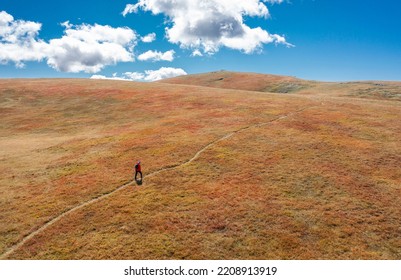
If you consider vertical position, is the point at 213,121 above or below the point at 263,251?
above

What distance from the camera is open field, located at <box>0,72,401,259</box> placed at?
71.1 feet

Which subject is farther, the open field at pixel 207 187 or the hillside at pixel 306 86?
the hillside at pixel 306 86

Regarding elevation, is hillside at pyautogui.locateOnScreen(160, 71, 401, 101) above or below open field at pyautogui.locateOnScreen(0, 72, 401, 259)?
above

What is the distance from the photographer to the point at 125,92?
290 feet

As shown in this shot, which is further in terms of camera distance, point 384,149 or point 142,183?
point 384,149

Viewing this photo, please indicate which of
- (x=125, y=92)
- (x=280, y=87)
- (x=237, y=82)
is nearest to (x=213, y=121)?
(x=125, y=92)

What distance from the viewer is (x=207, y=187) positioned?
29.2m

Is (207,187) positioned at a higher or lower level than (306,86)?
lower

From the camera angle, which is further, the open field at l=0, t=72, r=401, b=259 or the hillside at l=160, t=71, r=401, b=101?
the hillside at l=160, t=71, r=401, b=101

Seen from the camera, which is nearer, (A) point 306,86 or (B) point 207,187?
(B) point 207,187

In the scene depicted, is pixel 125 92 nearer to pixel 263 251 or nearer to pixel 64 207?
pixel 64 207

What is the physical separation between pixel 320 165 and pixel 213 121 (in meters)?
23.7

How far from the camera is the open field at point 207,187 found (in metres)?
21.7

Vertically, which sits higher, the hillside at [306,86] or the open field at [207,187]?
the hillside at [306,86]
